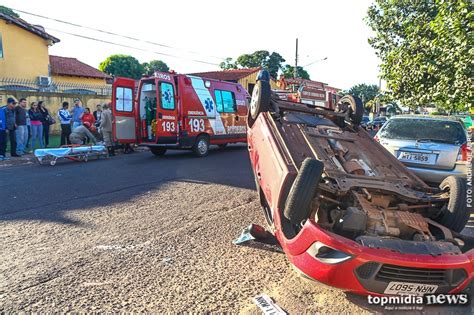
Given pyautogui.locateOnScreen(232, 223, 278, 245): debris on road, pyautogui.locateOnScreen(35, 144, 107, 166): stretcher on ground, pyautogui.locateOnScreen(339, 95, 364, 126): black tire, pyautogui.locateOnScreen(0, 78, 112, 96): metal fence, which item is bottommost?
pyautogui.locateOnScreen(232, 223, 278, 245): debris on road

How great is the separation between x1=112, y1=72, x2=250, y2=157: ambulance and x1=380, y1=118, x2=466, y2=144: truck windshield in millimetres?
5378

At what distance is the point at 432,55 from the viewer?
7734mm

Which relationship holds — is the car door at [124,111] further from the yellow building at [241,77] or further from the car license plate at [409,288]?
the yellow building at [241,77]

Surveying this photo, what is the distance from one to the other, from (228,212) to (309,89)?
431cm

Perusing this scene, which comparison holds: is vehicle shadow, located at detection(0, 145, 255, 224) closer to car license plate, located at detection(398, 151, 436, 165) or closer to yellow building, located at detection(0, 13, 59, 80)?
car license plate, located at detection(398, 151, 436, 165)

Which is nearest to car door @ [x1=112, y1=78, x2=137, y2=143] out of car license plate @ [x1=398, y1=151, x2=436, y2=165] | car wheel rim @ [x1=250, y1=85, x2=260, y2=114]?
car wheel rim @ [x1=250, y1=85, x2=260, y2=114]

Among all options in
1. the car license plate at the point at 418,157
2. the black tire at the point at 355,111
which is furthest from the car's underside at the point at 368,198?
the car license plate at the point at 418,157

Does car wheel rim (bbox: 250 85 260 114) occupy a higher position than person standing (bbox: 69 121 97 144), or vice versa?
car wheel rim (bbox: 250 85 260 114)

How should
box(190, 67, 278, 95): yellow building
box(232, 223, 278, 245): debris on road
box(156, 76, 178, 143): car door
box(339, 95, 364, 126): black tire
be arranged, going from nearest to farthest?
1. box(232, 223, 278, 245): debris on road
2. box(339, 95, 364, 126): black tire
3. box(156, 76, 178, 143): car door
4. box(190, 67, 278, 95): yellow building

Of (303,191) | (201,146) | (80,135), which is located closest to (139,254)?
(303,191)

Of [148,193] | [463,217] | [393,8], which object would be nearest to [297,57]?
[393,8]

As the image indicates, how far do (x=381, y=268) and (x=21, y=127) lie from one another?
36.6 feet

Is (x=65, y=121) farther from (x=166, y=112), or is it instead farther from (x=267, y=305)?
(x=267, y=305)

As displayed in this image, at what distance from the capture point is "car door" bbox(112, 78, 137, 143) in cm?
1013
